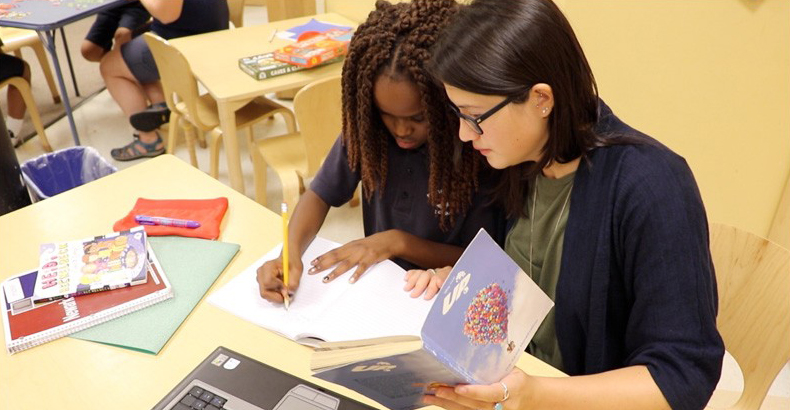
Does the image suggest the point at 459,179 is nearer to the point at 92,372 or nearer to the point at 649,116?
the point at 92,372

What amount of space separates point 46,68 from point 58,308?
344 centimetres

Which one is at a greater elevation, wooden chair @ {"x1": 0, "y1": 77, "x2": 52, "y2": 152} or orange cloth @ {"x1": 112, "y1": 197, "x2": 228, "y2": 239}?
orange cloth @ {"x1": 112, "y1": 197, "x2": 228, "y2": 239}

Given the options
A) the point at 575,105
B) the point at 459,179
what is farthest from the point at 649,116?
the point at 575,105

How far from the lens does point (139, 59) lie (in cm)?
336

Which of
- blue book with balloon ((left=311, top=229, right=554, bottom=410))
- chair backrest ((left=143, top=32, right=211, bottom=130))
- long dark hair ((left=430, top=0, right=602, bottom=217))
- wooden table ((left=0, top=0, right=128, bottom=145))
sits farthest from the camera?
wooden table ((left=0, top=0, right=128, bottom=145))

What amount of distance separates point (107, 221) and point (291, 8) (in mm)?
2712

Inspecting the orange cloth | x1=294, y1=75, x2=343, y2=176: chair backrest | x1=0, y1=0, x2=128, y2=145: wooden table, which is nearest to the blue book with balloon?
the orange cloth

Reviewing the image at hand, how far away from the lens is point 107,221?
4.55ft

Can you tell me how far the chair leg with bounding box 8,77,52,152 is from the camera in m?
3.26

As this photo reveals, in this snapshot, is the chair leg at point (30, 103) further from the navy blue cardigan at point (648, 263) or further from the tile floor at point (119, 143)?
the navy blue cardigan at point (648, 263)

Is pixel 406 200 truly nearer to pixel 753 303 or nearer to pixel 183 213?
pixel 183 213

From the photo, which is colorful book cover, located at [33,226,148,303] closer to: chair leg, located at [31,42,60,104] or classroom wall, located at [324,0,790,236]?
classroom wall, located at [324,0,790,236]

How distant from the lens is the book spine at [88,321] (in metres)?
1.05

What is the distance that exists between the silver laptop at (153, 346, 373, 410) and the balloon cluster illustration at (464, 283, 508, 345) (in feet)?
0.71
